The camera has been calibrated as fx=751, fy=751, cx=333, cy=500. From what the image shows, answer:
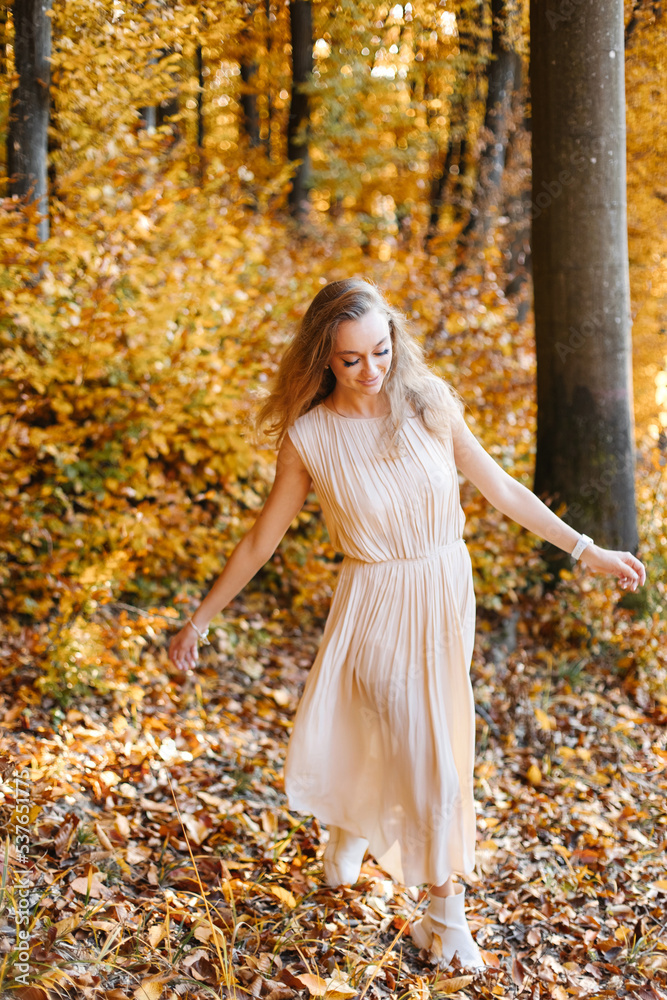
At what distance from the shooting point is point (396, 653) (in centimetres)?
240

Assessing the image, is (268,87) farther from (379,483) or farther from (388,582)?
(388,582)

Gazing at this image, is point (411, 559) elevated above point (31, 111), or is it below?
below

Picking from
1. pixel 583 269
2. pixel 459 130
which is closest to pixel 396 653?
pixel 583 269

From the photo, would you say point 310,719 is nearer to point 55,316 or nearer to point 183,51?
point 55,316

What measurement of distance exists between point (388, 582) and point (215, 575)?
2603 mm

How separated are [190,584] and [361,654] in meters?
2.31

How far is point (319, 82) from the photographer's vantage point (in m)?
9.31

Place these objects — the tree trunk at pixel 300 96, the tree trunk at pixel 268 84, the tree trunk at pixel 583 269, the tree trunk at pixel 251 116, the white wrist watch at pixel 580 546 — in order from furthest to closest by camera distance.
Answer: the tree trunk at pixel 251 116 → the tree trunk at pixel 300 96 → the tree trunk at pixel 268 84 → the tree trunk at pixel 583 269 → the white wrist watch at pixel 580 546

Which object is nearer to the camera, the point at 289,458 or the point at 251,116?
the point at 289,458

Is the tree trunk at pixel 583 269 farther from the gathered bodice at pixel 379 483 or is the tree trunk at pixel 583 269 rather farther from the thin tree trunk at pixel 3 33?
the thin tree trunk at pixel 3 33

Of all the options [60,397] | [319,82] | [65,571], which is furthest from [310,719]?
[319,82]

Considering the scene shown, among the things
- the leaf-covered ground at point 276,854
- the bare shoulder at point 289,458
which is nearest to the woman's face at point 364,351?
the bare shoulder at point 289,458

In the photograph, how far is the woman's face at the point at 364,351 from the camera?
90.5 inches

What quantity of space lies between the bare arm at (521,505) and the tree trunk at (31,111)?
2512 millimetres
